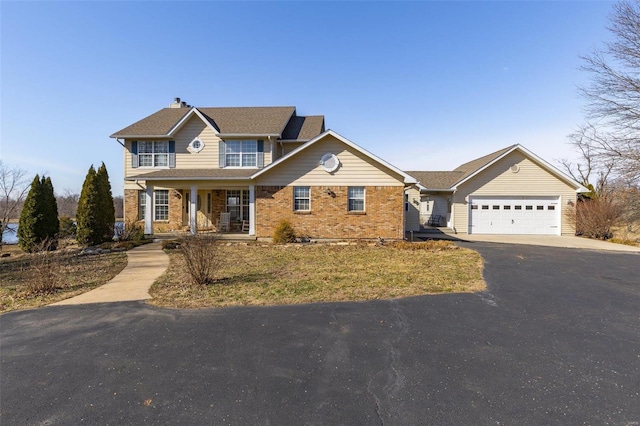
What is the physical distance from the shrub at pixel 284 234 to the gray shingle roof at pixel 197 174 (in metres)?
3.27

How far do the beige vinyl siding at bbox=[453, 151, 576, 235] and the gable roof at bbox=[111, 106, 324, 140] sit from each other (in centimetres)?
1146

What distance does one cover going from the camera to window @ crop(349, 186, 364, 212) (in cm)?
1592

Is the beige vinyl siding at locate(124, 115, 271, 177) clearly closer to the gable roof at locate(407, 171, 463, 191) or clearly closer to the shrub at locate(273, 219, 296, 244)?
the shrub at locate(273, 219, 296, 244)

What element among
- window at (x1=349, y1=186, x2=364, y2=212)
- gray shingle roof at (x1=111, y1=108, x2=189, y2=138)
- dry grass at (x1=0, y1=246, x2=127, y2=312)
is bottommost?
dry grass at (x1=0, y1=246, x2=127, y2=312)

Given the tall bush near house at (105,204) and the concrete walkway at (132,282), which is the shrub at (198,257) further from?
the tall bush near house at (105,204)

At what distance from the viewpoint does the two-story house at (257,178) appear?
1578 centimetres

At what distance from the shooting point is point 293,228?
1595cm

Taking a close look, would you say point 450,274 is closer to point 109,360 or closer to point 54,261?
point 109,360

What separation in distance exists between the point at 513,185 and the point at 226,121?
19.9 meters

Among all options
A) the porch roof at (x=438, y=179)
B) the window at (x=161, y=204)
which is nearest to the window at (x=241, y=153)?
the window at (x=161, y=204)

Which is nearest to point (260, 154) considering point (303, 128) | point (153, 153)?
point (303, 128)

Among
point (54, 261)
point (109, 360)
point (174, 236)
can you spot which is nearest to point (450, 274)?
point (109, 360)

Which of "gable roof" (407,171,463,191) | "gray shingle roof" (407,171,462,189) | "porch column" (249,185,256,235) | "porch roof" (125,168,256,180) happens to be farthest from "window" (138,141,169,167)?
"gray shingle roof" (407,171,462,189)

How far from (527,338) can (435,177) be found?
21820 mm
